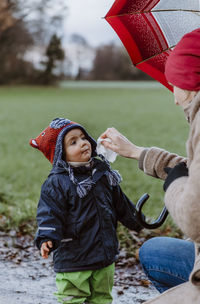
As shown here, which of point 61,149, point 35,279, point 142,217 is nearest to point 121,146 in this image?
point 142,217

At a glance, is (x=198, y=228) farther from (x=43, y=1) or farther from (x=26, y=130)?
(x=43, y=1)

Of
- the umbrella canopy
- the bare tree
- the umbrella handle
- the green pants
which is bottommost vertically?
the green pants

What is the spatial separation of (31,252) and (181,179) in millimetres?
2928

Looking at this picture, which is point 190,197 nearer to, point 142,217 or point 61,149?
point 142,217

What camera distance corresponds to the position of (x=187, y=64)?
2.05 m

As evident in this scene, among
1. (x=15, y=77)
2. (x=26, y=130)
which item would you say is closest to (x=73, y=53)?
(x=15, y=77)

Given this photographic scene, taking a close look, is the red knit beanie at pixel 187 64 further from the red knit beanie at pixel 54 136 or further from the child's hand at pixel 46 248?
the child's hand at pixel 46 248

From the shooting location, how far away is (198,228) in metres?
1.89

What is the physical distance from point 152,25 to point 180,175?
3.91ft

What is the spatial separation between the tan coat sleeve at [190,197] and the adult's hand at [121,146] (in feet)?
2.05

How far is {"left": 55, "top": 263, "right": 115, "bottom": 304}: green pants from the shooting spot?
9.64ft

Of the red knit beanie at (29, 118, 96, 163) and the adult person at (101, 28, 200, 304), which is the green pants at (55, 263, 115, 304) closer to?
the adult person at (101, 28, 200, 304)

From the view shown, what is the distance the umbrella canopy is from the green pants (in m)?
1.28

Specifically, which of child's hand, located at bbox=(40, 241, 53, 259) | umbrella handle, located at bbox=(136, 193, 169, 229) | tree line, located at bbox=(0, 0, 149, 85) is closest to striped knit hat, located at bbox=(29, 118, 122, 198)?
child's hand, located at bbox=(40, 241, 53, 259)
